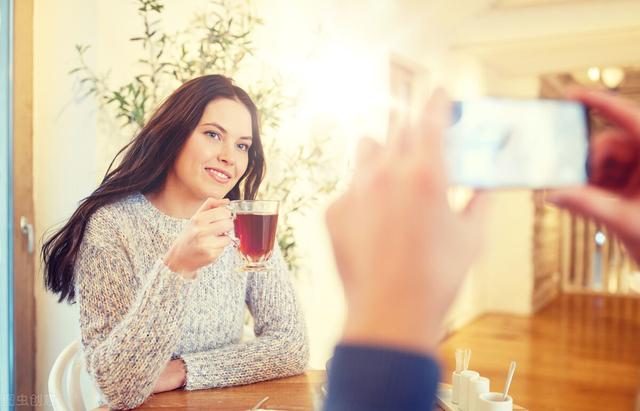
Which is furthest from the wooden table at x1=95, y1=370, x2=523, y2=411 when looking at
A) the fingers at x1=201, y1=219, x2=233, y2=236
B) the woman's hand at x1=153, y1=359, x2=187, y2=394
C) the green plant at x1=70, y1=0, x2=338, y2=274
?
the green plant at x1=70, y1=0, x2=338, y2=274

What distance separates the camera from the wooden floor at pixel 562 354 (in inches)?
145

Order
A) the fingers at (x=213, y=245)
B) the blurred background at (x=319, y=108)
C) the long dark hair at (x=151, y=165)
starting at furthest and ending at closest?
1. the blurred background at (x=319, y=108)
2. the long dark hair at (x=151, y=165)
3. the fingers at (x=213, y=245)

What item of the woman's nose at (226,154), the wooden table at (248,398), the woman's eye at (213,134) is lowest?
the wooden table at (248,398)

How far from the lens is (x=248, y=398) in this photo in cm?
134

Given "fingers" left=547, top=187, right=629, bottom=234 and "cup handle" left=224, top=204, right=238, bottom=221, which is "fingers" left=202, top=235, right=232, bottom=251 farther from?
"fingers" left=547, top=187, right=629, bottom=234

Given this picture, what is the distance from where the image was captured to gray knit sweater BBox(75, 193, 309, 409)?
1276 millimetres

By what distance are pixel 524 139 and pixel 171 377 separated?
1055mm

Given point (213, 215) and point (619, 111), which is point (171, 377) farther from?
point (619, 111)

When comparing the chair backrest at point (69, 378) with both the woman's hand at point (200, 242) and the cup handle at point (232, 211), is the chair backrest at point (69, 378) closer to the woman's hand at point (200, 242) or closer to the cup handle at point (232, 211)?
the woman's hand at point (200, 242)

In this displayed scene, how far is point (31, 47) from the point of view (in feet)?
7.53

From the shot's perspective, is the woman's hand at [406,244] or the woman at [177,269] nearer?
Result: the woman's hand at [406,244]

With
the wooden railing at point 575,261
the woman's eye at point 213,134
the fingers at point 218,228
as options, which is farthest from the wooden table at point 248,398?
the wooden railing at point 575,261

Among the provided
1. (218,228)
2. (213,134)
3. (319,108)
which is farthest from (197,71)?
(218,228)

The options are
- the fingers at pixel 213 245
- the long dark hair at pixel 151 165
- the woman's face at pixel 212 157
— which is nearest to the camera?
the fingers at pixel 213 245
